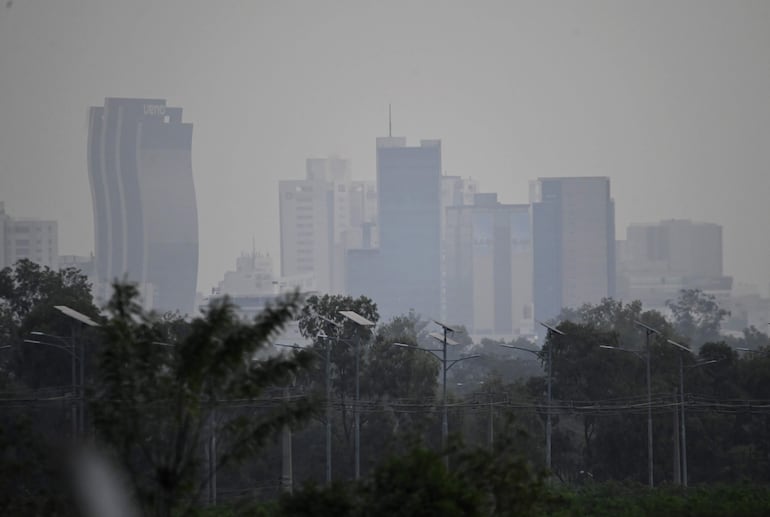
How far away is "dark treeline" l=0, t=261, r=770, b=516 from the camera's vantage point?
73.9 ft

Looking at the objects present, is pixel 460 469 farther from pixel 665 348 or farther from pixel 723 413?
pixel 665 348

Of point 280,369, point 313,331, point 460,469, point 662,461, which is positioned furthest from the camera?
point 313,331

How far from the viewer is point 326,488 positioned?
23.0m

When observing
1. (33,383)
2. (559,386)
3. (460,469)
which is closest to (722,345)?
(559,386)

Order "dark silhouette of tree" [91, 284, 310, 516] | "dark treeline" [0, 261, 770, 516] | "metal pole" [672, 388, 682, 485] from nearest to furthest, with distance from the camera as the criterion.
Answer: "dark silhouette of tree" [91, 284, 310, 516], "dark treeline" [0, 261, 770, 516], "metal pole" [672, 388, 682, 485]

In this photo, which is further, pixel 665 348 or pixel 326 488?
pixel 665 348

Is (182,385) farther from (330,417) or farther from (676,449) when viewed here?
(676,449)

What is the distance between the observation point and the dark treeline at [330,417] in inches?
887

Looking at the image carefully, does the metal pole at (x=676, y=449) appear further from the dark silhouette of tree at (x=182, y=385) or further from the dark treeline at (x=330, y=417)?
the dark silhouette of tree at (x=182, y=385)

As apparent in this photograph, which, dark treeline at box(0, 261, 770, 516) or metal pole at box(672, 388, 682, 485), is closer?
dark treeline at box(0, 261, 770, 516)

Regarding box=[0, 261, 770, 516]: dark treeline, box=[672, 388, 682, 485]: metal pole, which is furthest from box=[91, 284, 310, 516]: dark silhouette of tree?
box=[672, 388, 682, 485]: metal pole

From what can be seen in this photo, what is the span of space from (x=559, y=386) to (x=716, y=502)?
20.5 metres

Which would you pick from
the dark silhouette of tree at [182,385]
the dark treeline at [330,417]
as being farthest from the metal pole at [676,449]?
the dark silhouette of tree at [182,385]

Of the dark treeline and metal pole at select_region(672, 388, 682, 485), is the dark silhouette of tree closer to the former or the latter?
the dark treeline
